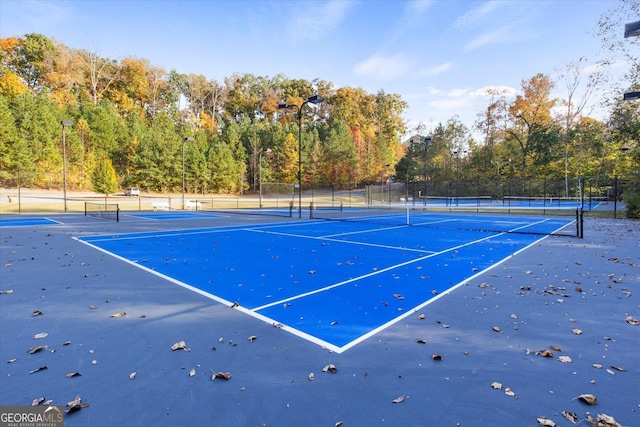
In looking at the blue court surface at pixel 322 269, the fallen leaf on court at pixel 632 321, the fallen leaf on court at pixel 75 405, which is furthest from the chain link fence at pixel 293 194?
the fallen leaf on court at pixel 75 405

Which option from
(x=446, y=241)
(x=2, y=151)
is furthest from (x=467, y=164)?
(x=2, y=151)

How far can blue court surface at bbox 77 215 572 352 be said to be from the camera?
422cm

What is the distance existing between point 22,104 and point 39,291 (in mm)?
48362

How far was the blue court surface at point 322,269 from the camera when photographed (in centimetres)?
422

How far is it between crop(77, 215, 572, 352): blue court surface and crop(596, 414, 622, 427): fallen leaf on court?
6.16 feet

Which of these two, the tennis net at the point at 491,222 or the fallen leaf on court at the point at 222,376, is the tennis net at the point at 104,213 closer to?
the tennis net at the point at 491,222

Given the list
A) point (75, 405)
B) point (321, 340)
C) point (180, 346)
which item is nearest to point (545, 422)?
point (321, 340)

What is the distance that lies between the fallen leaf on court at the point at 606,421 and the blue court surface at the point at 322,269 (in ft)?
6.16

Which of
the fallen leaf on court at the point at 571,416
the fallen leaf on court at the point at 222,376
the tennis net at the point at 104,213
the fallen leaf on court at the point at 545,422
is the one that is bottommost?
the fallen leaf on court at the point at 571,416

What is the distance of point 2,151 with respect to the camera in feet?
122

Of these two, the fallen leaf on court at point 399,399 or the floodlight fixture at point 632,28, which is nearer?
the fallen leaf on court at point 399,399

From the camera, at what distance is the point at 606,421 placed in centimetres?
223

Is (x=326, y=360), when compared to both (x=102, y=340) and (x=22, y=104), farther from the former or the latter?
(x=22, y=104)

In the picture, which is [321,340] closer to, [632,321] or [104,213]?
[632,321]
